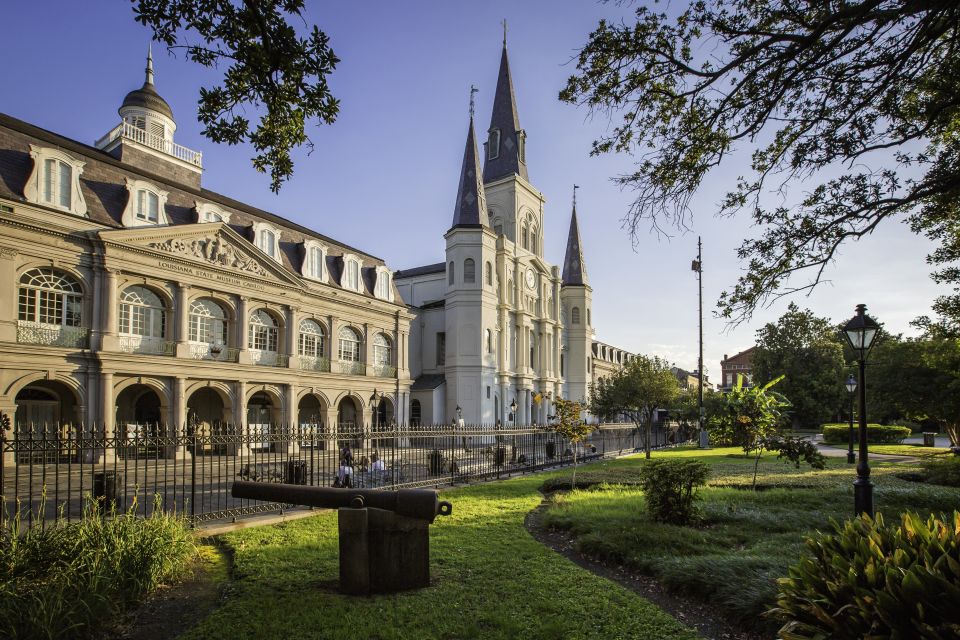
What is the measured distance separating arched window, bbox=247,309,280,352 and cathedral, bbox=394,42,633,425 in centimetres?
1419

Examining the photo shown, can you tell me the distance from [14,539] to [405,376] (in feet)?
99.3

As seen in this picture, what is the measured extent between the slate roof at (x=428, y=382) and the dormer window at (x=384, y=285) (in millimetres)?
8070

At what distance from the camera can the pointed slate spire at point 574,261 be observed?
55.7 meters

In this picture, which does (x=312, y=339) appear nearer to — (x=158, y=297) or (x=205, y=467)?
(x=158, y=297)

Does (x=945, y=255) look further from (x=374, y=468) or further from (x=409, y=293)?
(x=409, y=293)

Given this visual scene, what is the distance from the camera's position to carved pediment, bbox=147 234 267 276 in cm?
2336

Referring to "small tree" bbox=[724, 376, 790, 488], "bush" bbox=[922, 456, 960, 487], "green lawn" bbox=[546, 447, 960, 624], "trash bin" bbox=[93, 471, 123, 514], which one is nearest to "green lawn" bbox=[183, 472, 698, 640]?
"green lawn" bbox=[546, 447, 960, 624]

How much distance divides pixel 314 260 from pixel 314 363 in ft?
19.4

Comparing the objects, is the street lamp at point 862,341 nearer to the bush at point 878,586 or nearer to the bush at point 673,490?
the bush at point 673,490

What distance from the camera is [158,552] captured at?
6504 mm

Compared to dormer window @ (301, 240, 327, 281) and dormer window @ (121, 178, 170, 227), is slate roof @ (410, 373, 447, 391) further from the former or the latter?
dormer window @ (121, 178, 170, 227)

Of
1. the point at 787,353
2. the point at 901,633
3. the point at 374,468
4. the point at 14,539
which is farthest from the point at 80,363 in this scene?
the point at 787,353

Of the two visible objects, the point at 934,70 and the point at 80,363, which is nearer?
the point at 934,70

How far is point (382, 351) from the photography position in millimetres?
35781
